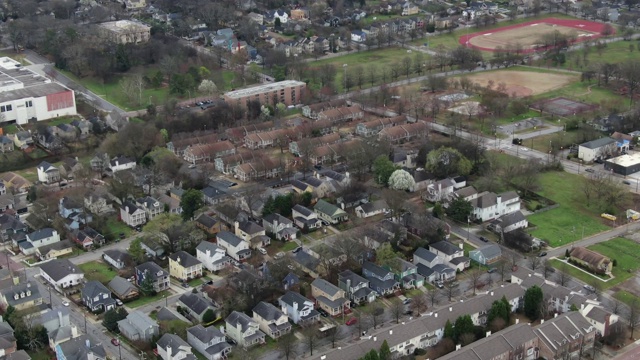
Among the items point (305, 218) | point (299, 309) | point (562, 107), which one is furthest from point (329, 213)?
point (562, 107)

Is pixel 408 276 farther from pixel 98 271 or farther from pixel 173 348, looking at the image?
pixel 98 271

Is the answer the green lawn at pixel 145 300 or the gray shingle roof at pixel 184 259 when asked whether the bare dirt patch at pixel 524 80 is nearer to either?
the gray shingle roof at pixel 184 259

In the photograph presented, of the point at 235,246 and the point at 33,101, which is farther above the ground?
the point at 235,246

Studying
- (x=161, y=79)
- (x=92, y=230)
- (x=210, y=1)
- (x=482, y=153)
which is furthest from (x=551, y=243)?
(x=210, y=1)

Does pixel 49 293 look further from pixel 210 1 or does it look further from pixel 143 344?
pixel 210 1

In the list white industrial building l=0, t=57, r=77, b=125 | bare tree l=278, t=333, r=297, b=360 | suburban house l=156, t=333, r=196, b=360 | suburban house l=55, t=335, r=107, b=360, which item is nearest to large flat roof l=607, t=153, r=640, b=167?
bare tree l=278, t=333, r=297, b=360

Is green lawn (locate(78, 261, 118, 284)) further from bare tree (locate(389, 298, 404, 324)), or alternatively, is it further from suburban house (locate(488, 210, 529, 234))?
suburban house (locate(488, 210, 529, 234))
